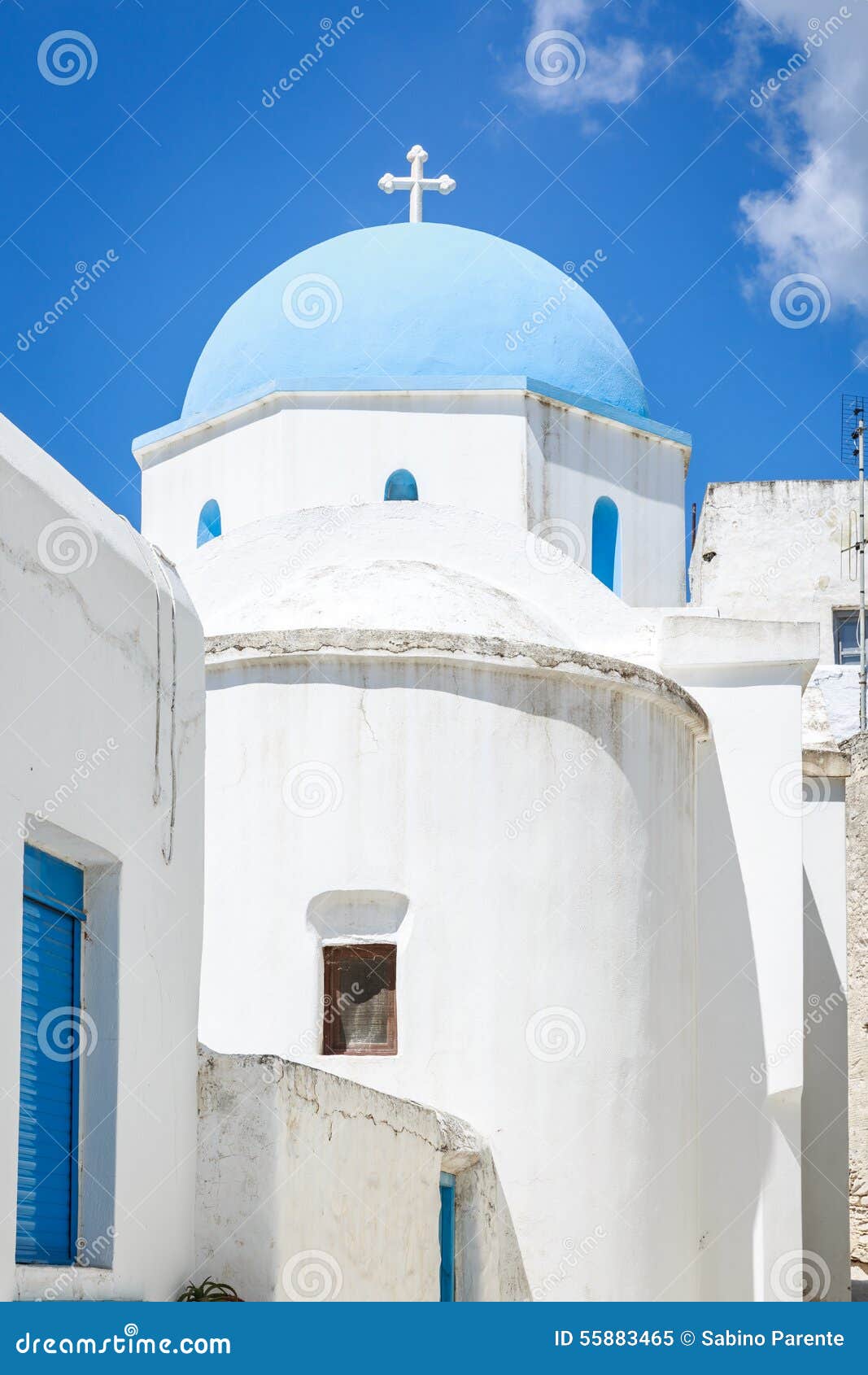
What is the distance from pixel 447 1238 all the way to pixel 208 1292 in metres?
2.55

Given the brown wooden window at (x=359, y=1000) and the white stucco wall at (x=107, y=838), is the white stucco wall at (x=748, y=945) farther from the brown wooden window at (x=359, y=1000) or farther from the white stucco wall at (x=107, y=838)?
the white stucco wall at (x=107, y=838)

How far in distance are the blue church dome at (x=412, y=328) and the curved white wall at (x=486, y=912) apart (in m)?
4.32

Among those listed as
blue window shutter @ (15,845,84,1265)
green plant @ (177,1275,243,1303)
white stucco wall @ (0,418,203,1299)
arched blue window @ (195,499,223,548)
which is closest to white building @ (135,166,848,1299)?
green plant @ (177,1275,243,1303)

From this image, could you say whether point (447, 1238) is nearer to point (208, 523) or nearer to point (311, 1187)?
point (311, 1187)

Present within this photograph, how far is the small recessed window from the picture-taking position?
22.2 metres

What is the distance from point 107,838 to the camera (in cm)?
599

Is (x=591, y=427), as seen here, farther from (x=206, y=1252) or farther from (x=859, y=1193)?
(x=206, y=1252)

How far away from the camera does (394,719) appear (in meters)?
9.88

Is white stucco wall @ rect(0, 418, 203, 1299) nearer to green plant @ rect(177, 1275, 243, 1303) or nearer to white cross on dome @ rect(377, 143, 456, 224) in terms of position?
green plant @ rect(177, 1275, 243, 1303)

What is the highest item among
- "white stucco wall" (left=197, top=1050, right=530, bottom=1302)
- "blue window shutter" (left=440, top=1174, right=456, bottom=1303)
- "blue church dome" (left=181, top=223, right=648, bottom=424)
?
"blue church dome" (left=181, top=223, right=648, bottom=424)

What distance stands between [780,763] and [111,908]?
6.21 meters

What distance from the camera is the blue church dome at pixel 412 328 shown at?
1382 centimetres

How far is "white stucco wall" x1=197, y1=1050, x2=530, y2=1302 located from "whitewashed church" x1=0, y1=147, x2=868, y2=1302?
0.02 m

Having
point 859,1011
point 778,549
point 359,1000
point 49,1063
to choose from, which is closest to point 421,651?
point 359,1000
